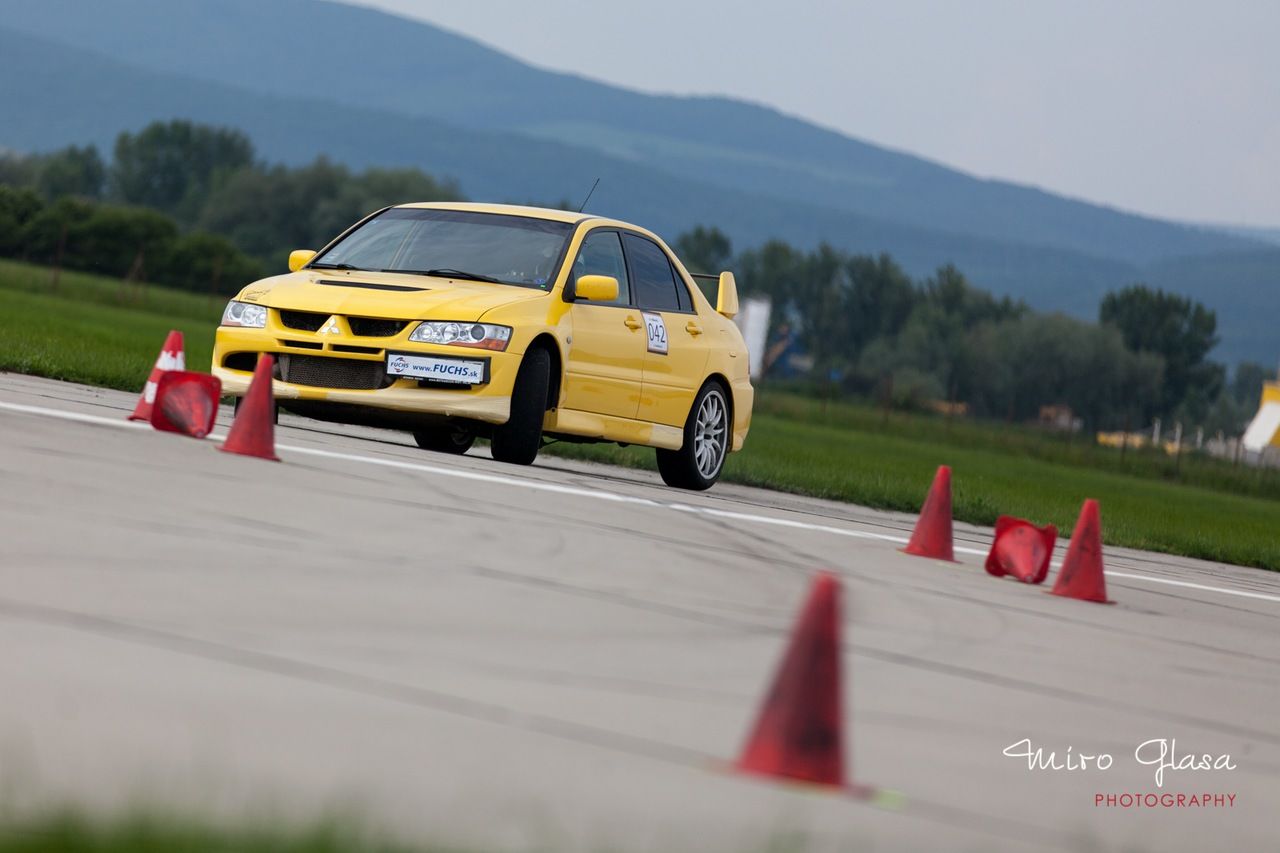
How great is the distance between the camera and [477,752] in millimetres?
3947

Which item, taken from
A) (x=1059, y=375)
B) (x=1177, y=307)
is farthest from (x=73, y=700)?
(x=1177, y=307)

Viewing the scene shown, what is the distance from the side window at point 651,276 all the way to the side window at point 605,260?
0.11 metres

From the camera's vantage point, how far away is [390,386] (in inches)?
413

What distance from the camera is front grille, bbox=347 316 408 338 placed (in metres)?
10.6

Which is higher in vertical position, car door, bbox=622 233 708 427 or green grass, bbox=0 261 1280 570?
car door, bbox=622 233 708 427

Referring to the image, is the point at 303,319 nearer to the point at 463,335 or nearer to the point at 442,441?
the point at 463,335

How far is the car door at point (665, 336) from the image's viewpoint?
12289 millimetres

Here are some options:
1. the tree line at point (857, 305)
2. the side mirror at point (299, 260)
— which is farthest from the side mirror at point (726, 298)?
the tree line at point (857, 305)

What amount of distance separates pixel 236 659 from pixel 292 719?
0.59 metres

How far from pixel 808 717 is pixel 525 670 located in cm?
117

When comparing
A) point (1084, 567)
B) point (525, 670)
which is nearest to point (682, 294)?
point (1084, 567)

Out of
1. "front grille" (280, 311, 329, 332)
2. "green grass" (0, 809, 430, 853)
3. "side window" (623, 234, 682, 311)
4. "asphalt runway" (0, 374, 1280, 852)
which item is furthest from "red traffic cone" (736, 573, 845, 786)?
"side window" (623, 234, 682, 311)

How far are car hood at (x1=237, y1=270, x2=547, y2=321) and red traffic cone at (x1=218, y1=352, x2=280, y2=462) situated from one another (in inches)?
66.5

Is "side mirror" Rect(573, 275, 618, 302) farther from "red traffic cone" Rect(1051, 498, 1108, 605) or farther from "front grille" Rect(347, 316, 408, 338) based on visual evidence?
"red traffic cone" Rect(1051, 498, 1108, 605)
